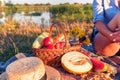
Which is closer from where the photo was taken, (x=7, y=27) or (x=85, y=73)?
(x=85, y=73)

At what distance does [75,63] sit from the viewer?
2.80 m

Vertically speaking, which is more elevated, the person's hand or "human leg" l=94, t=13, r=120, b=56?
the person's hand

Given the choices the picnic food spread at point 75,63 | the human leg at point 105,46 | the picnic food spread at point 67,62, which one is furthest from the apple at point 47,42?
the human leg at point 105,46

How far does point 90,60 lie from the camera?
2.92 m

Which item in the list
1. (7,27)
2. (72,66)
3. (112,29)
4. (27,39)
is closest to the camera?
(72,66)

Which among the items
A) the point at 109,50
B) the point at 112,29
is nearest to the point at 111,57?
the point at 109,50

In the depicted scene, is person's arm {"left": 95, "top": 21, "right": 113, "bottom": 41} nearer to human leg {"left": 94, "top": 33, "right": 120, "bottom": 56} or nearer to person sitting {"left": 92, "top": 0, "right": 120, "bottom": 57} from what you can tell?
person sitting {"left": 92, "top": 0, "right": 120, "bottom": 57}

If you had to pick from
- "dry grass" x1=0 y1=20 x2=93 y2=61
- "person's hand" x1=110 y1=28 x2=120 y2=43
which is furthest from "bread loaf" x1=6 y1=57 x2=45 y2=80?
"dry grass" x1=0 y1=20 x2=93 y2=61

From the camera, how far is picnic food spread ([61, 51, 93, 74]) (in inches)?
109

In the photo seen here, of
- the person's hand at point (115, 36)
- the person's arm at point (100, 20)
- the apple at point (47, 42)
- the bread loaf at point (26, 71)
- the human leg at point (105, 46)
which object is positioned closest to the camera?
the bread loaf at point (26, 71)

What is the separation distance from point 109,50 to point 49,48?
0.81 metres

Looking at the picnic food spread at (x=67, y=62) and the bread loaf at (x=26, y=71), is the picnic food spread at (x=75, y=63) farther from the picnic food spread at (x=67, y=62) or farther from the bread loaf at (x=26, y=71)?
the bread loaf at (x=26, y=71)

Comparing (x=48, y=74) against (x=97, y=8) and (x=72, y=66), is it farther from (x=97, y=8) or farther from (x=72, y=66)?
(x=97, y=8)

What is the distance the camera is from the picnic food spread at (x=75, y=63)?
9.11ft
